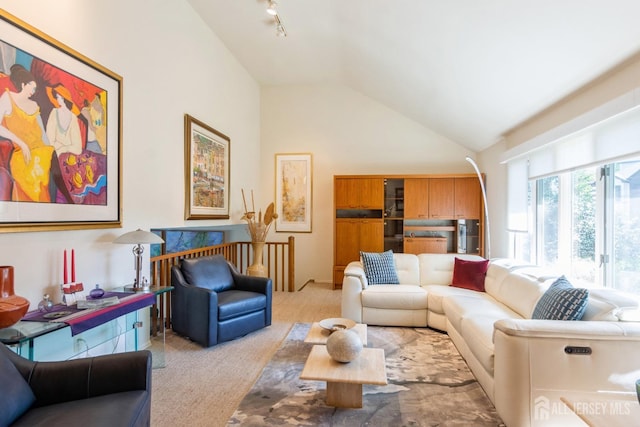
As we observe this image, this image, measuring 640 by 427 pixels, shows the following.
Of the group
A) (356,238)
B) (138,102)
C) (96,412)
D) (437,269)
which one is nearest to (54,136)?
(138,102)

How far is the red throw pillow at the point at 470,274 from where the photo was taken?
3.87 meters

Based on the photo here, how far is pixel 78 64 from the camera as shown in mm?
2385

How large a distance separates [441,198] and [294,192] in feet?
8.85

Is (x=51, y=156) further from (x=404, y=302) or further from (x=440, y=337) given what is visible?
(x=440, y=337)

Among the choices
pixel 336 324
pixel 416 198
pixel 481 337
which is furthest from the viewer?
pixel 416 198

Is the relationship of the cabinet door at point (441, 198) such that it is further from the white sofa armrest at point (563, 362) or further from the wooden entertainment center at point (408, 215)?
the white sofa armrest at point (563, 362)

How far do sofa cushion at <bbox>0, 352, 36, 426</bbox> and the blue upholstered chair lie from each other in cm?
168

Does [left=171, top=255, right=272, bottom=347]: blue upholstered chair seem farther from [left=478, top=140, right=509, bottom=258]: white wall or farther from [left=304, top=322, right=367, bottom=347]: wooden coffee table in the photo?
[left=478, top=140, right=509, bottom=258]: white wall

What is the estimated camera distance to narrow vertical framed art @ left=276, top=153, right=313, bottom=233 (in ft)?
20.6

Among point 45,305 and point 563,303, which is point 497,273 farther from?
point 45,305

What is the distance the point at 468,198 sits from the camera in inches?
214

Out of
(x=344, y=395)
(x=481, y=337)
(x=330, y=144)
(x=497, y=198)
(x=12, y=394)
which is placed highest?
(x=330, y=144)

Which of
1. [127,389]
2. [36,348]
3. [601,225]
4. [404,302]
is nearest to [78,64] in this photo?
[36,348]

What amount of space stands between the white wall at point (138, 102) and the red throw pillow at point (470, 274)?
3330 mm
